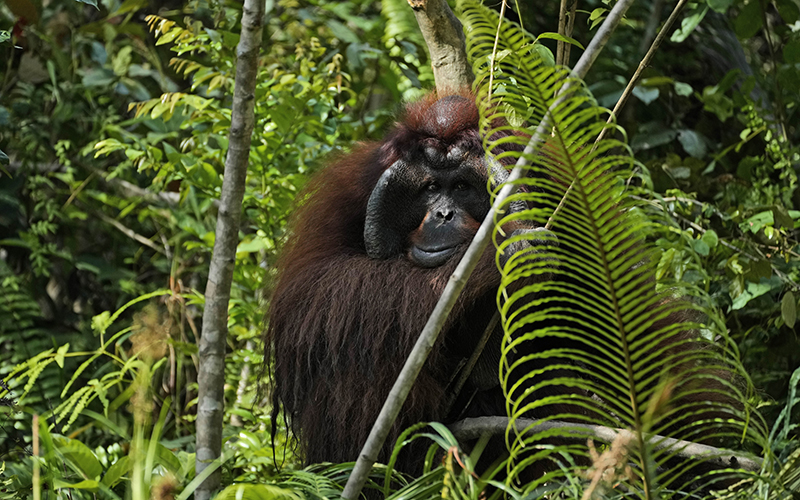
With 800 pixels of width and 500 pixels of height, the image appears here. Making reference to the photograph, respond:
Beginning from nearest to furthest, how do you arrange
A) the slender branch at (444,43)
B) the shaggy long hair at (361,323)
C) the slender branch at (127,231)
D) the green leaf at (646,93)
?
the shaggy long hair at (361,323) < the slender branch at (444,43) < the green leaf at (646,93) < the slender branch at (127,231)

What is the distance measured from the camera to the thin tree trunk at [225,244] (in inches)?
93.0

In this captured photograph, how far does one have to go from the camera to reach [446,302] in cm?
193

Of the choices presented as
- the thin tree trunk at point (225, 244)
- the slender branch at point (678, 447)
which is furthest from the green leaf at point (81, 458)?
the slender branch at point (678, 447)

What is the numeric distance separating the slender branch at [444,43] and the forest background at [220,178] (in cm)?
41

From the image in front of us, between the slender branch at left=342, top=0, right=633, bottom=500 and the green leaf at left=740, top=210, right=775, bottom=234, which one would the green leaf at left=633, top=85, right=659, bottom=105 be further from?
the slender branch at left=342, top=0, right=633, bottom=500

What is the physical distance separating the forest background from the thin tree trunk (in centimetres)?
24

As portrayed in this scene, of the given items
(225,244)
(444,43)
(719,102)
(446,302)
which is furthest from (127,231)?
(446,302)

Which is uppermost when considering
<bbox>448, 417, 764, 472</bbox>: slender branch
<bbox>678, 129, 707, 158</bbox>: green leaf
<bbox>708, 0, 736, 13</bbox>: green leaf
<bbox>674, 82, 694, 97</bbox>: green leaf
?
<bbox>708, 0, 736, 13</bbox>: green leaf

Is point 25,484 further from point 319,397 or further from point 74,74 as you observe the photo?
point 74,74

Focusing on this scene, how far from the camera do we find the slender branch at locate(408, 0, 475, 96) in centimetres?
311

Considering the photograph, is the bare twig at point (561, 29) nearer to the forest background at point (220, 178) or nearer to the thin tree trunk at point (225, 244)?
the forest background at point (220, 178)

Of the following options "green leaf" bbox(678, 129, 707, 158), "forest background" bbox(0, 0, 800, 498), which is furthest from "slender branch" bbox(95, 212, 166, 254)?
"green leaf" bbox(678, 129, 707, 158)

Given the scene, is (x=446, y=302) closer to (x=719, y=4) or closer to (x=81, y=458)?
(x=81, y=458)

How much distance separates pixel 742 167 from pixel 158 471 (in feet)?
10.1
